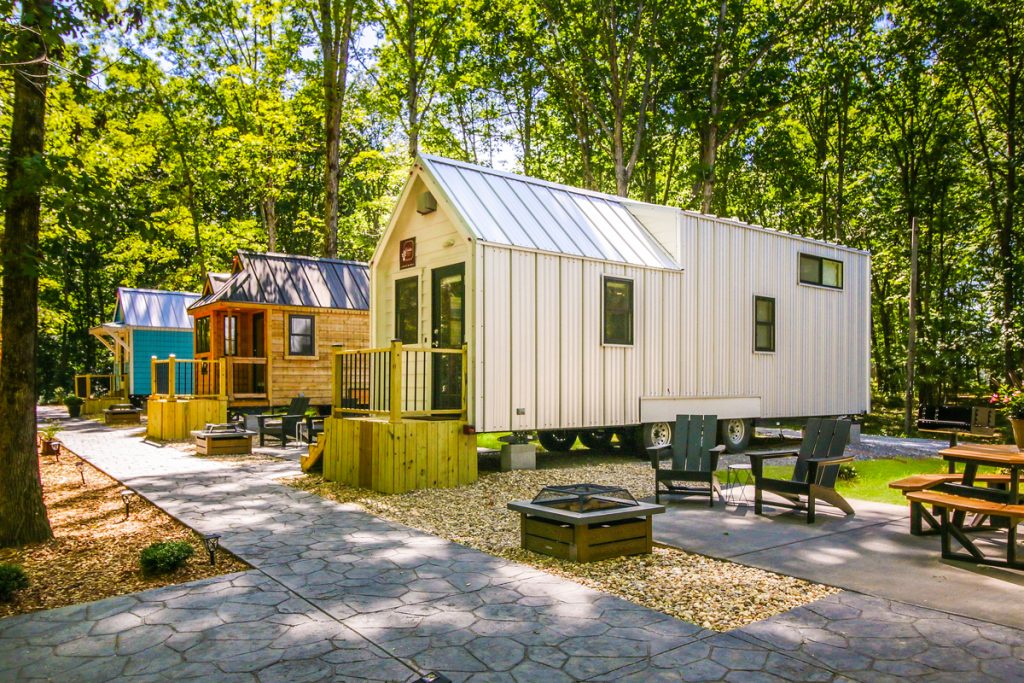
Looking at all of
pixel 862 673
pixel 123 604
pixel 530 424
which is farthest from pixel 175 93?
pixel 862 673

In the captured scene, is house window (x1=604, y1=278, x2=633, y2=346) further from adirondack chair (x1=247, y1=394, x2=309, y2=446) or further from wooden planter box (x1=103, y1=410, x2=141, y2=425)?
wooden planter box (x1=103, y1=410, x2=141, y2=425)

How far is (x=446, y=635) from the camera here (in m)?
4.02

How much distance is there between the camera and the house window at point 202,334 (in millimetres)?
19125

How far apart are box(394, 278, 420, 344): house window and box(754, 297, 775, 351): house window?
6.78 meters

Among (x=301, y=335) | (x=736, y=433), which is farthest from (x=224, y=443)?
(x=736, y=433)

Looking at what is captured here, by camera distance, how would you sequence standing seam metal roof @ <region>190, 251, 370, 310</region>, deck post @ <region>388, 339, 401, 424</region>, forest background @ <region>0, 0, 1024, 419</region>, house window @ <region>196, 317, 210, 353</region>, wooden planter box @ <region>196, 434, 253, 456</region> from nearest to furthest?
1. deck post @ <region>388, 339, 401, 424</region>
2. wooden planter box @ <region>196, 434, 253, 456</region>
3. standing seam metal roof @ <region>190, 251, 370, 310</region>
4. house window @ <region>196, 317, 210, 353</region>
5. forest background @ <region>0, 0, 1024, 419</region>

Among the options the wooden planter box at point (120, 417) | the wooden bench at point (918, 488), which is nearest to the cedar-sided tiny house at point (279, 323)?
the wooden planter box at point (120, 417)

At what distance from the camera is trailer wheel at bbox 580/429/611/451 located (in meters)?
13.2

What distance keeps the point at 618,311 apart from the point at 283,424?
678cm

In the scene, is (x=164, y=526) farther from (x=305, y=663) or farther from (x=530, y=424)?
(x=530, y=424)

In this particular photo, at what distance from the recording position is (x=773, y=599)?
4.65 metres

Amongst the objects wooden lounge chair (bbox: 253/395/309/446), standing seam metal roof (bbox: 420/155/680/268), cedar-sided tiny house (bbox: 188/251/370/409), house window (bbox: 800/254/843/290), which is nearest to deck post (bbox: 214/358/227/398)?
cedar-sided tiny house (bbox: 188/251/370/409)

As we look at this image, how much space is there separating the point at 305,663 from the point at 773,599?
9.73 feet

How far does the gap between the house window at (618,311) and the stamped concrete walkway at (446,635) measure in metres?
6.49
